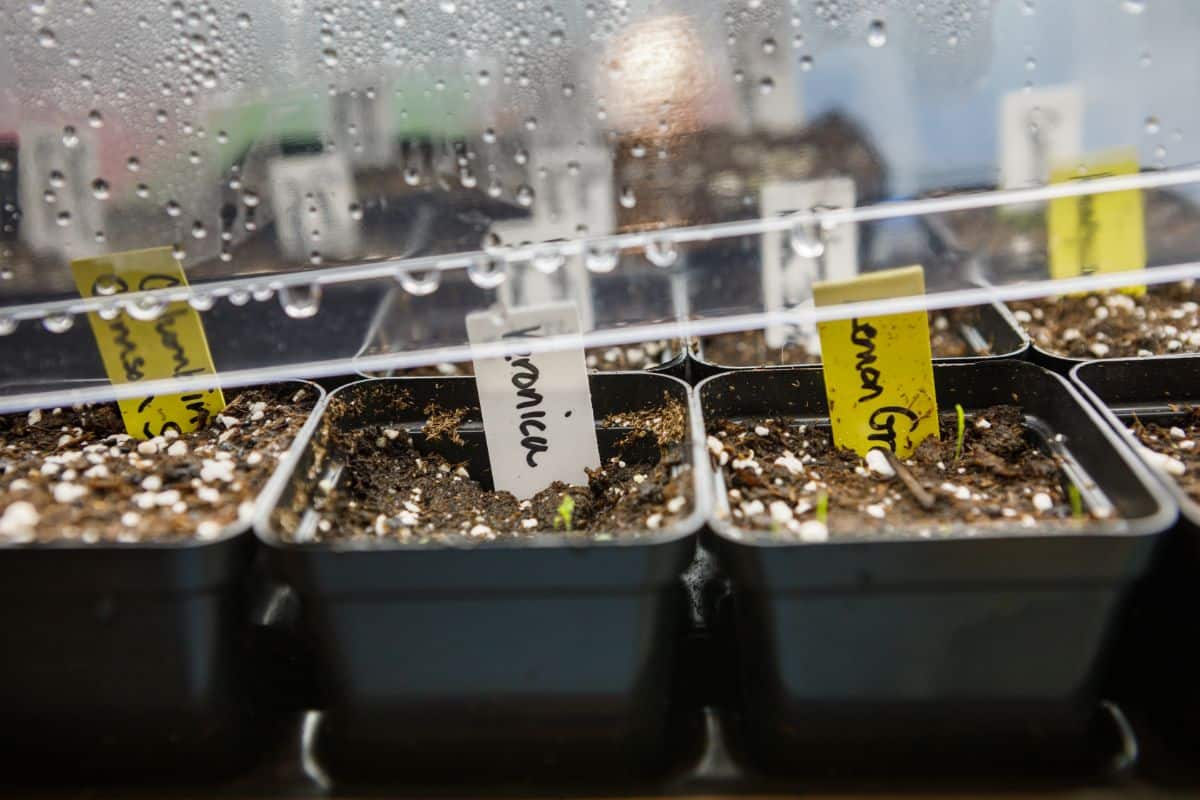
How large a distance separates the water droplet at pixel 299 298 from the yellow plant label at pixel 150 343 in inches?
4.4

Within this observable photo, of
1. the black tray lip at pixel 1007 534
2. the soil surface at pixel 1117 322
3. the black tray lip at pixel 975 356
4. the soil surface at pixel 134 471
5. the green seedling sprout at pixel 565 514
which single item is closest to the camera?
the black tray lip at pixel 1007 534

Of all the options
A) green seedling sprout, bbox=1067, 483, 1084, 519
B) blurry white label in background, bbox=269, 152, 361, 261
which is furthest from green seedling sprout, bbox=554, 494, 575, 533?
green seedling sprout, bbox=1067, 483, 1084, 519

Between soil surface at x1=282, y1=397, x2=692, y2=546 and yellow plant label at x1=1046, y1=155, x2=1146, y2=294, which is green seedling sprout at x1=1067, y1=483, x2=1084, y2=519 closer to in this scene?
yellow plant label at x1=1046, y1=155, x2=1146, y2=294

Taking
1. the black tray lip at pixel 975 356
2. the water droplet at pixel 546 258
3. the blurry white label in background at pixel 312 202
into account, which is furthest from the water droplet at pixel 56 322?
the black tray lip at pixel 975 356

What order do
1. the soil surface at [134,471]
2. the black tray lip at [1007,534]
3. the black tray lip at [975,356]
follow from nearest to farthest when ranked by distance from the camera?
the black tray lip at [1007,534] → the soil surface at [134,471] → the black tray lip at [975,356]

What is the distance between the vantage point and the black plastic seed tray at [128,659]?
72 centimetres

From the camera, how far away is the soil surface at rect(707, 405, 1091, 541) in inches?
32.2

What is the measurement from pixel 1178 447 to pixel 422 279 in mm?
837

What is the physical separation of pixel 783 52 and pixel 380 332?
0.55 metres

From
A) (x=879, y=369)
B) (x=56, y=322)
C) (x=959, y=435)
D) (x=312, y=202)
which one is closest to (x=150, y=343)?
(x=56, y=322)

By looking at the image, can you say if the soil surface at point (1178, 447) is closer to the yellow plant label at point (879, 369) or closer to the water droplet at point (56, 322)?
the yellow plant label at point (879, 369)

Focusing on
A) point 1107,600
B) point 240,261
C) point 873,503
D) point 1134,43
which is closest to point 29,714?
point 240,261

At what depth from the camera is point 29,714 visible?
0.79m

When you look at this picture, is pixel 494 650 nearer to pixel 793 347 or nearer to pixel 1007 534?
pixel 1007 534
